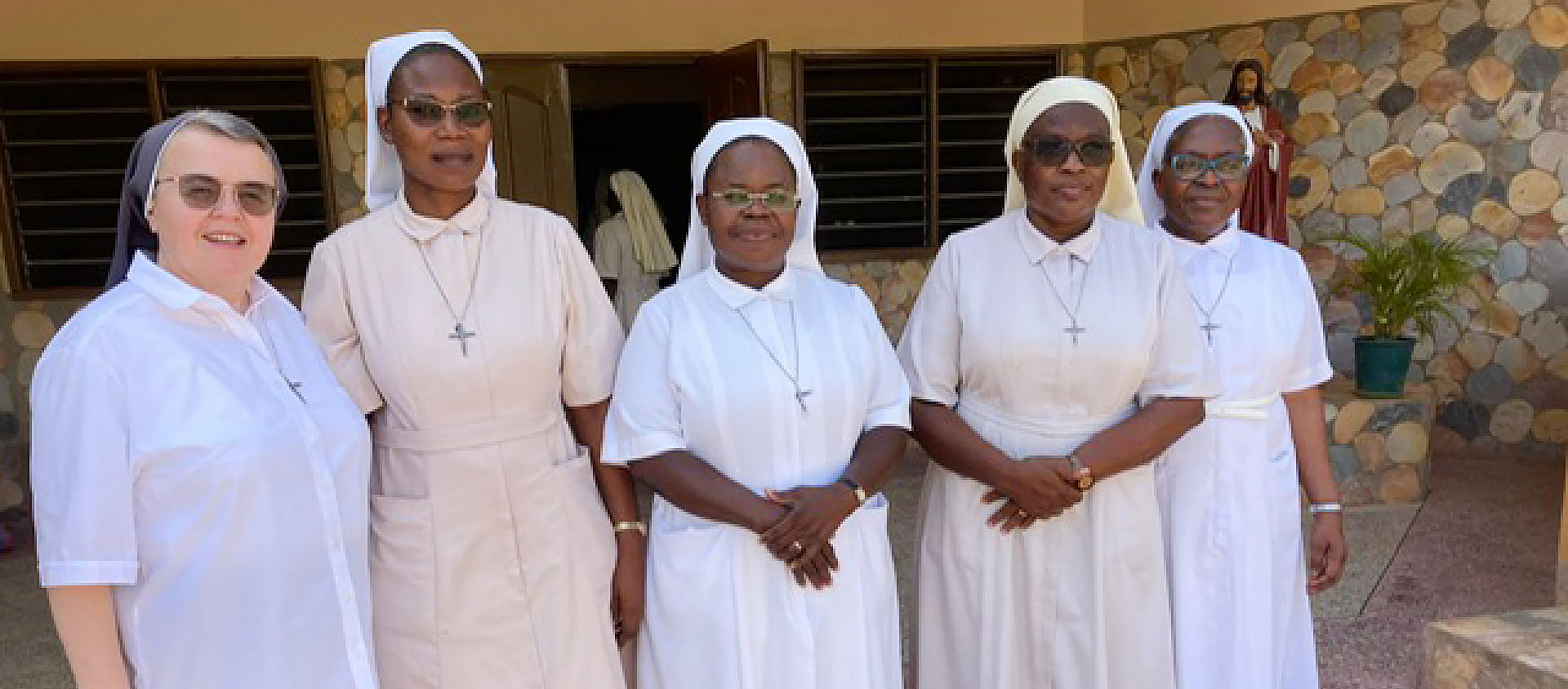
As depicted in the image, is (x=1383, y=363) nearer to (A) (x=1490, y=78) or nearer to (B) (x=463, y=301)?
(A) (x=1490, y=78)

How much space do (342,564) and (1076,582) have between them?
4.94 feet

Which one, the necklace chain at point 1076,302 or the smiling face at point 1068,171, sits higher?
the smiling face at point 1068,171

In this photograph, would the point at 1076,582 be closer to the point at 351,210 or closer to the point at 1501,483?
the point at 1501,483

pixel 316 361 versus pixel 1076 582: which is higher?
pixel 316 361

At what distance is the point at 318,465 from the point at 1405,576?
4.44 metres

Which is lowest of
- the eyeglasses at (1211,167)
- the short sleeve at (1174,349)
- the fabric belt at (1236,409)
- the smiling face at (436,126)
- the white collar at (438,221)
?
the fabric belt at (1236,409)

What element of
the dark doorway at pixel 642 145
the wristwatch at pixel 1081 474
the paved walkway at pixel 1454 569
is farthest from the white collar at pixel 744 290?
the dark doorway at pixel 642 145

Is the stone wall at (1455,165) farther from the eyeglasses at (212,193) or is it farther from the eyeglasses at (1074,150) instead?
the eyeglasses at (212,193)

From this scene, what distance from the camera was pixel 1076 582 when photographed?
89.1 inches

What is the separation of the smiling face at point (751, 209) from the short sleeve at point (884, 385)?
0.26 metres

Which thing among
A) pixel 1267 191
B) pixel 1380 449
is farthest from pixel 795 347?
pixel 1380 449

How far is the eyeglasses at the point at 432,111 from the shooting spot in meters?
1.94

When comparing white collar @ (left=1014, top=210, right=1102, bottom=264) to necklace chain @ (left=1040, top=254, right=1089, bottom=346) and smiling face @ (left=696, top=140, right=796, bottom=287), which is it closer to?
necklace chain @ (left=1040, top=254, right=1089, bottom=346)

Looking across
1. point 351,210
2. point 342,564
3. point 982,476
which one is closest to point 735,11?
point 351,210
